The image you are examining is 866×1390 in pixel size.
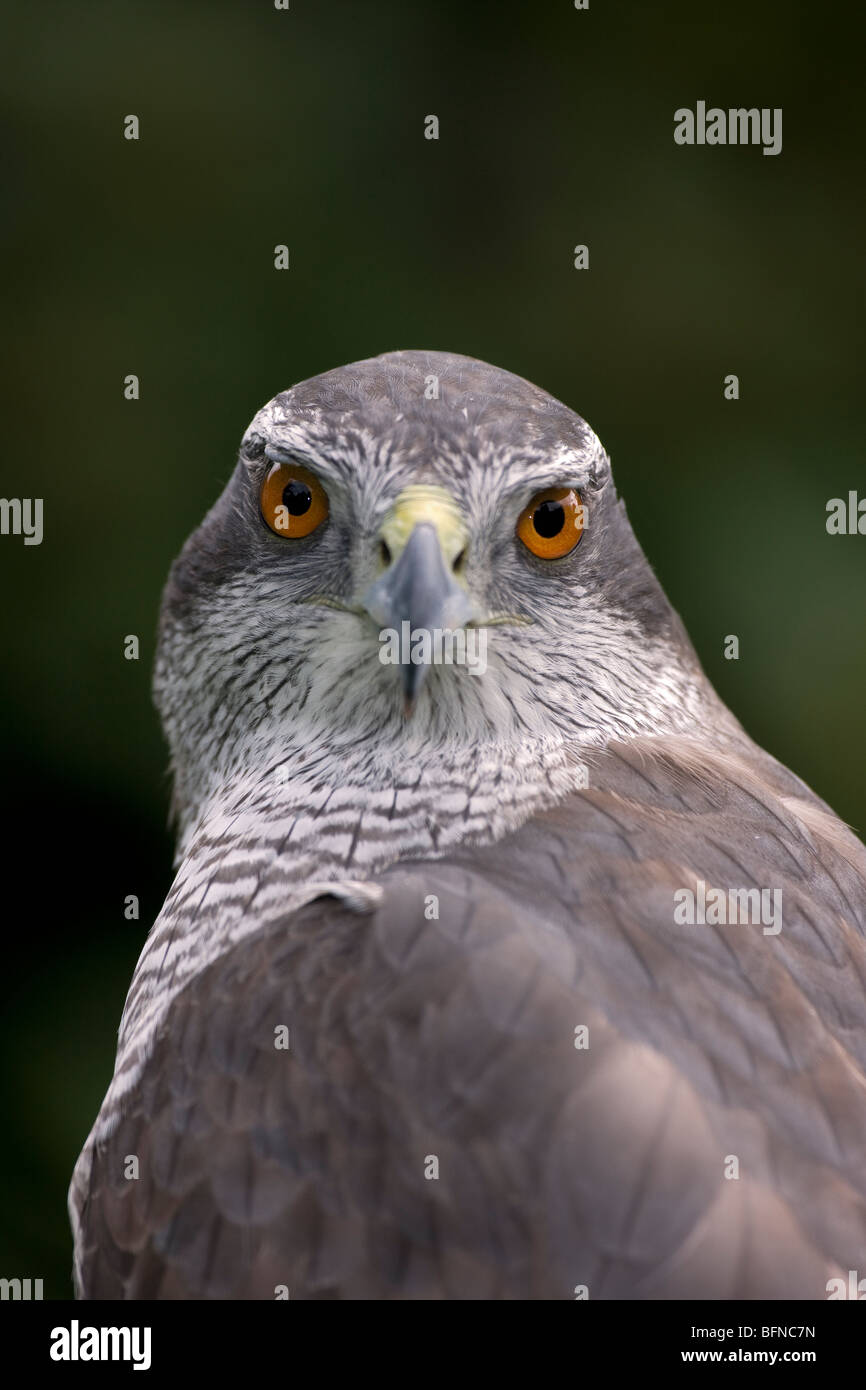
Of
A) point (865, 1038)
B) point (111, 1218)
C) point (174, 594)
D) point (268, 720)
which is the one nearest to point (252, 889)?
point (268, 720)

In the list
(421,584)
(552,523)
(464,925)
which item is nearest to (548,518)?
(552,523)

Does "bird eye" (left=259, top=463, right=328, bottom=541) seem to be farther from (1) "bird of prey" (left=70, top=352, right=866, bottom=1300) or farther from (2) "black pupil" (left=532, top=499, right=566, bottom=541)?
(2) "black pupil" (left=532, top=499, right=566, bottom=541)

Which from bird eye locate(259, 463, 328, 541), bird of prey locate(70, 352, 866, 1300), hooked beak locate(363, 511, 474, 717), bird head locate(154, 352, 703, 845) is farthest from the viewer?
bird eye locate(259, 463, 328, 541)

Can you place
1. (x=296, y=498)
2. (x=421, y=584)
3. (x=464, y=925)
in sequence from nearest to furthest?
(x=464, y=925) → (x=421, y=584) → (x=296, y=498)

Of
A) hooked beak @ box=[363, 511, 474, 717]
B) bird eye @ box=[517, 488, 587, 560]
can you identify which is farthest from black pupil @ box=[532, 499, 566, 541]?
hooked beak @ box=[363, 511, 474, 717]

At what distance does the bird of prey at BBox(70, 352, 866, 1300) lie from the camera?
6.75ft

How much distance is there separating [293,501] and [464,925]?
2.90 ft

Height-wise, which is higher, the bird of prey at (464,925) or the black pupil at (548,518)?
the black pupil at (548,518)

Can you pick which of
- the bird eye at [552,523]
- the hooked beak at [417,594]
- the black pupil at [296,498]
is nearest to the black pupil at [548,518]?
the bird eye at [552,523]

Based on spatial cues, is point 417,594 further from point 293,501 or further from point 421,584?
point 293,501

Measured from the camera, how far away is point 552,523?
2713 mm

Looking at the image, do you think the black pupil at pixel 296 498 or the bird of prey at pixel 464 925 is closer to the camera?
the bird of prey at pixel 464 925

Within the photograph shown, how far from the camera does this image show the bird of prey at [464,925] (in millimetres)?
2059

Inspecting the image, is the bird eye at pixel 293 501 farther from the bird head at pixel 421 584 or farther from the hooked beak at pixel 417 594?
the hooked beak at pixel 417 594
